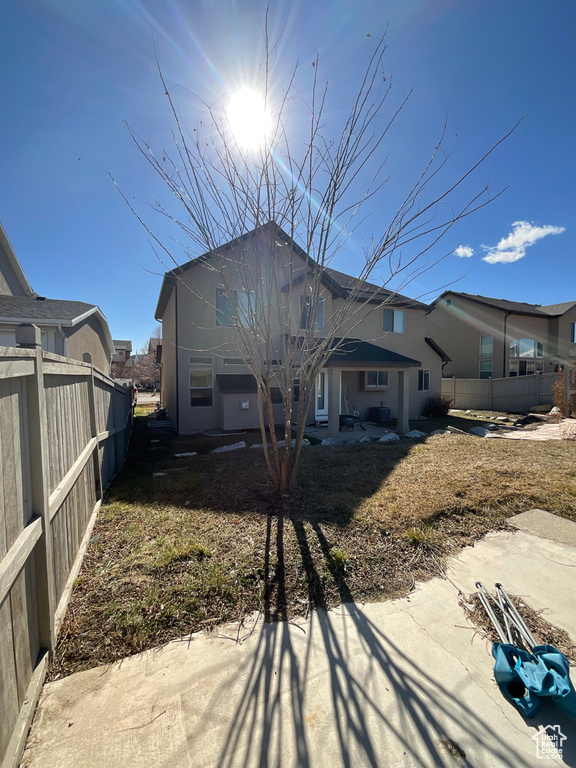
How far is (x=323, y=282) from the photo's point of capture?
11.1 m

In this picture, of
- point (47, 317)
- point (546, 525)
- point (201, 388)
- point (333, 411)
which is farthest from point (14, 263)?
point (546, 525)

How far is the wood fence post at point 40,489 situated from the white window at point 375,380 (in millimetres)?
12838

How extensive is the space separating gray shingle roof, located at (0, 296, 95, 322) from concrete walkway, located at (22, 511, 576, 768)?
9.48 metres

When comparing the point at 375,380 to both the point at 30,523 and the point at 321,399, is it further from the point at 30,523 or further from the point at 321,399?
the point at 30,523

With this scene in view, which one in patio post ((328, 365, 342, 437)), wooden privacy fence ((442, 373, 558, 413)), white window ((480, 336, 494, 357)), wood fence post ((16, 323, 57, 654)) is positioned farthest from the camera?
white window ((480, 336, 494, 357))

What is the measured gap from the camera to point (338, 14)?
392cm

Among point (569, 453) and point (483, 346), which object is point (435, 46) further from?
point (483, 346)

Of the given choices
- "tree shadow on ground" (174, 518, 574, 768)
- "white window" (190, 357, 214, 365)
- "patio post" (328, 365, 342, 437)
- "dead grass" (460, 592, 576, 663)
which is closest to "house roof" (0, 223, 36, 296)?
"white window" (190, 357, 214, 365)

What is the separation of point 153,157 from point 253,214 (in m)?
1.30

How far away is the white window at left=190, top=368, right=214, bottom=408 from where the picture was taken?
11.4 meters

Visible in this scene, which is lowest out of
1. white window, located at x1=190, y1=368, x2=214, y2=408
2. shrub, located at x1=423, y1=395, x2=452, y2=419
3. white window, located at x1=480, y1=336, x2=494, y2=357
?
shrub, located at x1=423, y1=395, x2=452, y2=419

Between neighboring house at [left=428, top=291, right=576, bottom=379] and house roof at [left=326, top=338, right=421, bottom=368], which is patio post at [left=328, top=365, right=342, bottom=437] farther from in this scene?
neighboring house at [left=428, top=291, right=576, bottom=379]

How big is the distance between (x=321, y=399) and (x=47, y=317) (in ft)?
30.0

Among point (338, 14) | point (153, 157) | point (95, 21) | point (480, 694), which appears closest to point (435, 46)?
point (338, 14)
